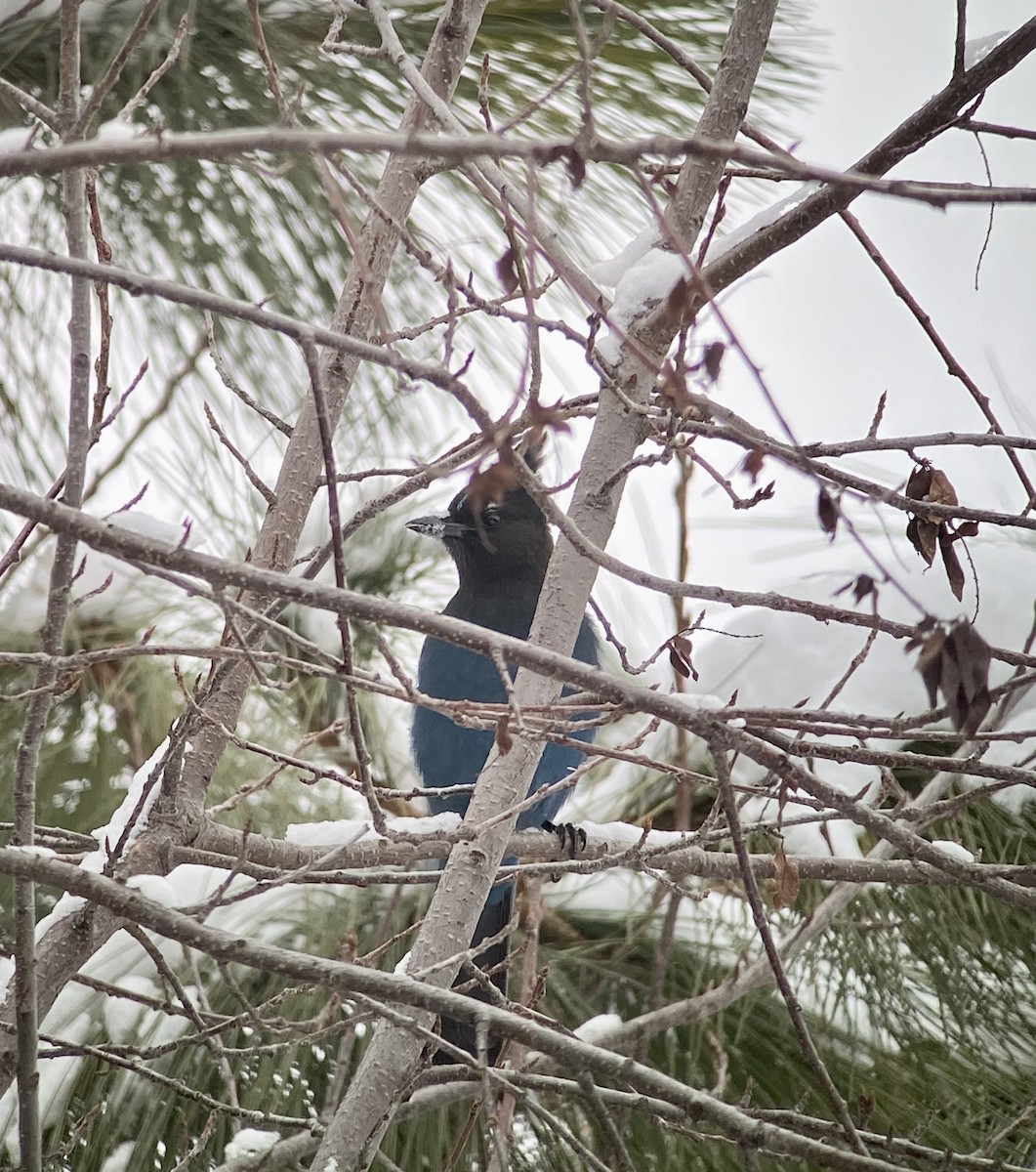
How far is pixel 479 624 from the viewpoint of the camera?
342 centimetres

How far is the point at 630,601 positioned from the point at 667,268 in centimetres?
209

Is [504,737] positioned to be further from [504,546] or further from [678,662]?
→ [504,546]

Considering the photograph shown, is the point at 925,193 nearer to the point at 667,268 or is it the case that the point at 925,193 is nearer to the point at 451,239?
the point at 667,268

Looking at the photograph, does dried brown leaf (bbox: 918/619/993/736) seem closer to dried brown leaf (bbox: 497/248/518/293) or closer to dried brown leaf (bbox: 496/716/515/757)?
dried brown leaf (bbox: 496/716/515/757)

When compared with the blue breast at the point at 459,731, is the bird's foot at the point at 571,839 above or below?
below

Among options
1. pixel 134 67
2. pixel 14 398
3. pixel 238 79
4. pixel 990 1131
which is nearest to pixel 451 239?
pixel 238 79

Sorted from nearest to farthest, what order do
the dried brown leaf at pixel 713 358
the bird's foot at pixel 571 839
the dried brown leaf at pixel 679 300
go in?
the dried brown leaf at pixel 679 300 → the dried brown leaf at pixel 713 358 → the bird's foot at pixel 571 839

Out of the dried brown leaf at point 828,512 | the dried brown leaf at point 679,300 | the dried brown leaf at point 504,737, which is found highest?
the dried brown leaf at point 679,300

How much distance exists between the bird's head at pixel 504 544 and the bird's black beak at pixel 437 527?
0.07ft

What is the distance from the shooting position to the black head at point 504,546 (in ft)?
11.2

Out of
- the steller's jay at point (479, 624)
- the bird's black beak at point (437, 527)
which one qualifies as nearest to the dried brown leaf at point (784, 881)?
the steller's jay at point (479, 624)

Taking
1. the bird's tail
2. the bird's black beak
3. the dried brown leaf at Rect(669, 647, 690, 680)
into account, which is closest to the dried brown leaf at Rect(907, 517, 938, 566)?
the dried brown leaf at Rect(669, 647, 690, 680)

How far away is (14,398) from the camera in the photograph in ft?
9.00

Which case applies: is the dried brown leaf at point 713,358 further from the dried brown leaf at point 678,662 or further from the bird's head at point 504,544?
the bird's head at point 504,544
